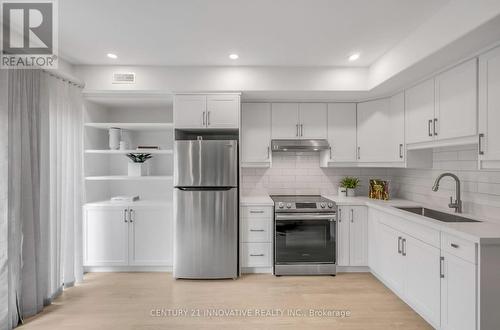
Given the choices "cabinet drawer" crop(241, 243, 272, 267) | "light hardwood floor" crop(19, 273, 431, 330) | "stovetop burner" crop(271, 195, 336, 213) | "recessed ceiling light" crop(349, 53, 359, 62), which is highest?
"recessed ceiling light" crop(349, 53, 359, 62)

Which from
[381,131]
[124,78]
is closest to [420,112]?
[381,131]

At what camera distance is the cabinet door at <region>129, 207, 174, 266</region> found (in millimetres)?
3275

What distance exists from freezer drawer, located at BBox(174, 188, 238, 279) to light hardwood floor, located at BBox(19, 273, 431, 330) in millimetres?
166

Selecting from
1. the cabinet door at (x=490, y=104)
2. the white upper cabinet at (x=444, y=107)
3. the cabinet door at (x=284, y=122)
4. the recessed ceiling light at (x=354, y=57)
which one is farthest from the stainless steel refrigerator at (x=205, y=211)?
the cabinet door at (x=490, y=104)

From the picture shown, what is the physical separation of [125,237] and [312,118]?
300 cm

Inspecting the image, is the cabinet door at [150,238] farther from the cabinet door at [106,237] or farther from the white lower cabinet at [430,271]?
the white lower cabinet at [430,271]

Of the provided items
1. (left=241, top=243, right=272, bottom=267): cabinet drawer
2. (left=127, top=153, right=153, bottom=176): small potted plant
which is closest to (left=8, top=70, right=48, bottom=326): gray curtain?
(left=127, top=153, right=153, bottom=176): small potted plant

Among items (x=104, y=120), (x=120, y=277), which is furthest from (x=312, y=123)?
(x=120, y=277)

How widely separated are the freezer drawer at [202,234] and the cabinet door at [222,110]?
2.85 ft

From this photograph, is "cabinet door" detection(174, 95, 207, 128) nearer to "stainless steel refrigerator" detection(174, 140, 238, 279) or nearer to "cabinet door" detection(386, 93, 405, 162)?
"stainless steel refrigerator" detection(174, 140, 238, 279)

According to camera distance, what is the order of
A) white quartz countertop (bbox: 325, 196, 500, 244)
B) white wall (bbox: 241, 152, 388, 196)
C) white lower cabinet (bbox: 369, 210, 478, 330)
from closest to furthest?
white quartz countertop (bbox: 325, 196, 500, 244)
white lower cabinet (bbox: 369, 210, 478, 330)
white wall (bbox: 241, 152, 388, 196)

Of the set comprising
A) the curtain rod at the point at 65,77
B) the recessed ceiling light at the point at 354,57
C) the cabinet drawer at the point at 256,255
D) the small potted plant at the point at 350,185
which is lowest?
the cabinet drawer at the point at 256,255

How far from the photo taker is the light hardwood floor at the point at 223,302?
2264 mm

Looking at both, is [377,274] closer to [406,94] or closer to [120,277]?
[406,94]
